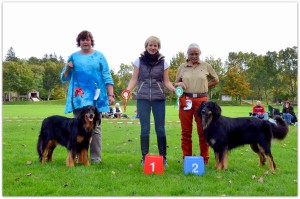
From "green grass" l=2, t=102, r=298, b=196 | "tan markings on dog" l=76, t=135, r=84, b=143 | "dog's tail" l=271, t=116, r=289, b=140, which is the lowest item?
"green grass" l=2, t=102, r=298, b=196

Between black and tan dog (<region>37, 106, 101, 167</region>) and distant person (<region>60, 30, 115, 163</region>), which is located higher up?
distant person (<region>60, 30, 115, 163</region>)

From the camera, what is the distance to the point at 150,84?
222 inches

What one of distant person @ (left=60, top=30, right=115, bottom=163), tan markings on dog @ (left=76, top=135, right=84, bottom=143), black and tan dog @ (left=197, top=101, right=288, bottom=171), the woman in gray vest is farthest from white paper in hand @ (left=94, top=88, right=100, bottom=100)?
black and tan dog @ (left=197, top=101, right=288, bottom=171)

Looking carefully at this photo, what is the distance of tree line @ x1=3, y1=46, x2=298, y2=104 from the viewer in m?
54.0

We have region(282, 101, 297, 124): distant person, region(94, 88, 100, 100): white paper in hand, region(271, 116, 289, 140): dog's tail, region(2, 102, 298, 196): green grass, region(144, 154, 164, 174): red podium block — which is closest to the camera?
region(2, 102, 298, 196): green grass

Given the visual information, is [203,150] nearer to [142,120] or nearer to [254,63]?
[142,120]

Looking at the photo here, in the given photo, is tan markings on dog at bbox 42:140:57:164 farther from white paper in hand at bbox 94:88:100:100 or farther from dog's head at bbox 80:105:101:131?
white paper in hand at bbox 94:88:100:100

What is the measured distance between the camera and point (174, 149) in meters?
7.57

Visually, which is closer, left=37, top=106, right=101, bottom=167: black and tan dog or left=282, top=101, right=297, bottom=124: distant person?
left=37, top=106, right=101, bottom=167: black and tan dog

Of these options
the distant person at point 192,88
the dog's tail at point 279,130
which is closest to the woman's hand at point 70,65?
the distant person at point 192,88

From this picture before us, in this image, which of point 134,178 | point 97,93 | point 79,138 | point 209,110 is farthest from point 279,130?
point 79,138

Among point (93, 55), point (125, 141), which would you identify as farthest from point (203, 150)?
point (125, 141)

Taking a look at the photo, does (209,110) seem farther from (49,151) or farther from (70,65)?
(49,151)

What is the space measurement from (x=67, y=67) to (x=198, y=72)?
2.35m
